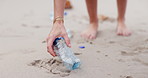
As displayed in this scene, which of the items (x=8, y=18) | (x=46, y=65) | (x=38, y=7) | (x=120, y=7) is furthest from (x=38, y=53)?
(x=38, y=7)

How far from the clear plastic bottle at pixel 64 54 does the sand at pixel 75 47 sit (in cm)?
4

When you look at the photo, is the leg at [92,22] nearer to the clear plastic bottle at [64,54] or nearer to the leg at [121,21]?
the leg at [121,21]

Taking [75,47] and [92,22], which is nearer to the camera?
[75,47]

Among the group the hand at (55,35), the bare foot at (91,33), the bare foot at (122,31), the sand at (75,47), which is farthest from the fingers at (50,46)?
the bare foot at (122,31)

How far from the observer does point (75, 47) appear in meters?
1.60

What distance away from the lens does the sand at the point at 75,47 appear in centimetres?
120

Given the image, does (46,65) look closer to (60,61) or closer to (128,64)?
(60,61)

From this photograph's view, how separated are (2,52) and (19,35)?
44cm

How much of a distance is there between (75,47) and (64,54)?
16.0 inches

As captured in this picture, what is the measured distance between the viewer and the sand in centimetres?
120

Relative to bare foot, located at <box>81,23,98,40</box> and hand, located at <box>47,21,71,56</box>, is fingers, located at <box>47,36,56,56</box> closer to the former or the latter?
hand, located at <box>47,21,71,56</box>

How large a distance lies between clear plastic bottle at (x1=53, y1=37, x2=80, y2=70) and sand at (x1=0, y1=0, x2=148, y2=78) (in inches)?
1.4

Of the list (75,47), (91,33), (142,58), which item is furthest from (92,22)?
(142,58)

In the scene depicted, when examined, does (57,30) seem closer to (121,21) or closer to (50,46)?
(50,46)
